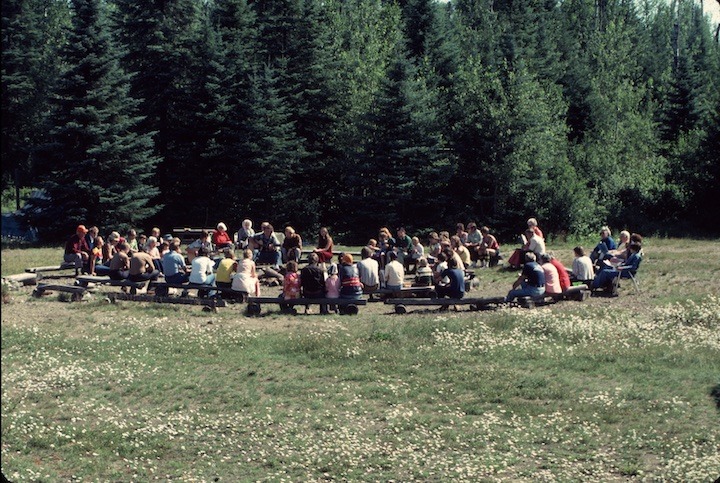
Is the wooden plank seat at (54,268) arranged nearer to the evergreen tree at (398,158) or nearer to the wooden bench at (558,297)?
the wooden bench at (558,297)

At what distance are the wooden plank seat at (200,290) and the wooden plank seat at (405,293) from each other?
3392 mm

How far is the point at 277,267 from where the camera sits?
2570cm

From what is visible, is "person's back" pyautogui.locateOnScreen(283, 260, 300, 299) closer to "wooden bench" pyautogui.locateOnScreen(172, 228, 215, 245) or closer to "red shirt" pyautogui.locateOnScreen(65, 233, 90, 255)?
"red shirt" pyautogui.locateOnScreen(65, 233, 90, 255)

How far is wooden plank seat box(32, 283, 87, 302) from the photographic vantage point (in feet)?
70.1

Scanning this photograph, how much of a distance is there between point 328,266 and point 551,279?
20.9 ft

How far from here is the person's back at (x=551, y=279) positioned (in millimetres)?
20969

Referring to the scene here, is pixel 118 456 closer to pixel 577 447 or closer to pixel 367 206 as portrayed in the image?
pixel 577 447

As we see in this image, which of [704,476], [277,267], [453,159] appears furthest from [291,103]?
[704,476]

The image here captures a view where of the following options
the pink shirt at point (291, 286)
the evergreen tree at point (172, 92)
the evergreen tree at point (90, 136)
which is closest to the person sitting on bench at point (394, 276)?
the pink shirt at point (291, 286)

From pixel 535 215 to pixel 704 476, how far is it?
3487 centimetres

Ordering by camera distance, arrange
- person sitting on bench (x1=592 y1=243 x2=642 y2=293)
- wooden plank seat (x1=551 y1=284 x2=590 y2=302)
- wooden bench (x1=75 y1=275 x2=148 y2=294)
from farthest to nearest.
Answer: person sitting on bench (x1=592 y1=243 x2=642 y2=293), wooden bench (x1=75 y1=275 x2=148 y2=294), wooden plank seat (x1=551 y1=284 x2=590 y2=302)

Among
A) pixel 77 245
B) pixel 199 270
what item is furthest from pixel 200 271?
pixel 77 245

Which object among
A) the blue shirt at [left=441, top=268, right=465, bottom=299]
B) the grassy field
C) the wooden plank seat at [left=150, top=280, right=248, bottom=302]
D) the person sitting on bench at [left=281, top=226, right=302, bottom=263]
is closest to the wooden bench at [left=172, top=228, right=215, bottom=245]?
the person sitting on bench at [left=281, top=226, right=302, bottom=263]

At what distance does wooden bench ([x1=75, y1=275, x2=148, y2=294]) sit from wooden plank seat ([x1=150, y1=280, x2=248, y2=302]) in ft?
1.31
